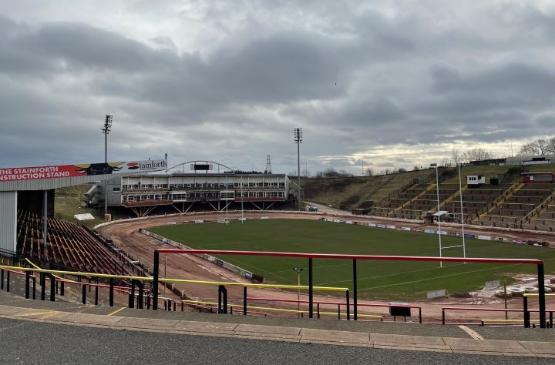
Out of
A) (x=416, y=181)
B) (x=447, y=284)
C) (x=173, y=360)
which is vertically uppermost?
(x=416, y=181)

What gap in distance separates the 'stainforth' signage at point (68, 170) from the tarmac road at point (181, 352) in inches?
1083

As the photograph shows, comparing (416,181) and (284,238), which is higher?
(416,181)

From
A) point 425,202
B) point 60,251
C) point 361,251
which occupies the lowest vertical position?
point 361,251

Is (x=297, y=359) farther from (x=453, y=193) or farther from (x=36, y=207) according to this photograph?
(x=453, y=193)

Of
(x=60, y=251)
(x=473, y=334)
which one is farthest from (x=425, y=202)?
(x=473, y=334)

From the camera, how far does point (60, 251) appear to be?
36906 mm

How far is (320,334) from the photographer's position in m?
6.98

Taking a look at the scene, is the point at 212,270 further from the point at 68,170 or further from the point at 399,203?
the point at 399,203

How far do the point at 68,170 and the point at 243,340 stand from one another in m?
33.0

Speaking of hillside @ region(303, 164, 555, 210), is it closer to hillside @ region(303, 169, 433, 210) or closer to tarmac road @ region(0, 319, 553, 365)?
hillside @ region(303, 169, 433, 210)

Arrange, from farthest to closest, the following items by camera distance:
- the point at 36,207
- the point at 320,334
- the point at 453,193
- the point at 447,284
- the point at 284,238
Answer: the point at 453,193
the point at 284,238
the point at 36,207
the point at 447,284
the point at 320,334

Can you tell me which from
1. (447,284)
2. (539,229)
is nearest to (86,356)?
(447,284)

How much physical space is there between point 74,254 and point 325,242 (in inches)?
1405

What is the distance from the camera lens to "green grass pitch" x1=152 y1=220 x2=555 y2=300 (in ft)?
117
